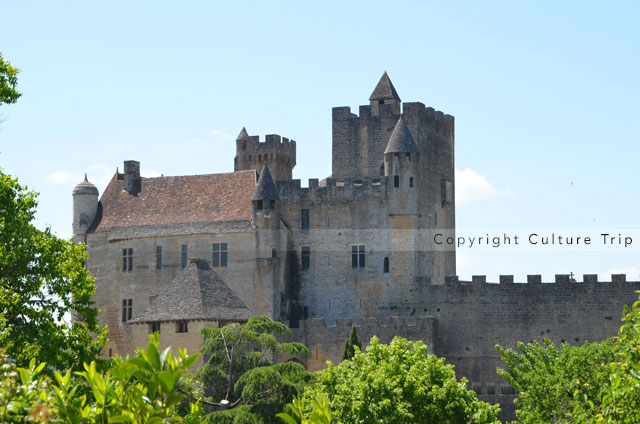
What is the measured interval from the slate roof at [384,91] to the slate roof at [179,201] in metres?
8.01

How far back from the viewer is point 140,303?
61.6 m

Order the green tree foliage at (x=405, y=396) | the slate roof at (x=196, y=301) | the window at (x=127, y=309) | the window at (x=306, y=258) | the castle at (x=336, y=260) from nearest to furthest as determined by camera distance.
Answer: the green tree foliage at (x=405, y=396)
the slate roof at (x=196, y=301)
the castle at (x=336, y=260)
the window at (x=306, y=258)
the window at (x=127, y=309)

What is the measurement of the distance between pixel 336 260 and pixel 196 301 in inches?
334

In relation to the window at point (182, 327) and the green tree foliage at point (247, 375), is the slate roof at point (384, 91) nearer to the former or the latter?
the window at point (182, 327)

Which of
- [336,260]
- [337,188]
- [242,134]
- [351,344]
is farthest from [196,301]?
[242,134]

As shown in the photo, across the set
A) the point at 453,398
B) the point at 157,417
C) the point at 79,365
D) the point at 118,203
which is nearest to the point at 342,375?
the point at 453,398

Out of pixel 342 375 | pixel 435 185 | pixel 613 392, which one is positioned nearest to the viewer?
pixel 613 392

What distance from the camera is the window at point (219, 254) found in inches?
2362

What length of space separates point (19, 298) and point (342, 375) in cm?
1299

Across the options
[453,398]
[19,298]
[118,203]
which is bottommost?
[453,398]

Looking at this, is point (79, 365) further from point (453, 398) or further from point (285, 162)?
point (285, 162)

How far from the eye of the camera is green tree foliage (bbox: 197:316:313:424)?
144 feet

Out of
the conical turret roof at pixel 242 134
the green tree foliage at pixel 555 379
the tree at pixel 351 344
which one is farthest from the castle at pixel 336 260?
the green tree foliage at pixel 555 379

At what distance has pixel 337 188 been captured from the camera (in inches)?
2403
